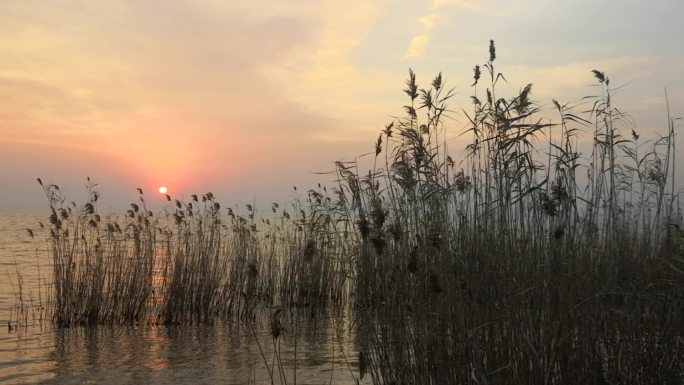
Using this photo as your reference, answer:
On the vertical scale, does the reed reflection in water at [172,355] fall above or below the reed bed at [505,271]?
below

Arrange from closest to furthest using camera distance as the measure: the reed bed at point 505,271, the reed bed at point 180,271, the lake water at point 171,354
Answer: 1. the reed bed at point 505,271
2. the lake water at point 171,354
3. the reed bed at point 180,271

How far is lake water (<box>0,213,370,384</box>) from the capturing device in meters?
5.87

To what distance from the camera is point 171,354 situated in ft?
23.2

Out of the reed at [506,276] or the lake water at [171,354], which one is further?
the lake water at [171,354]

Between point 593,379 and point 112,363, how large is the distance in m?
5.44

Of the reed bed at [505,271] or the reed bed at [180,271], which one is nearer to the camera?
the reed bed at [505,271]

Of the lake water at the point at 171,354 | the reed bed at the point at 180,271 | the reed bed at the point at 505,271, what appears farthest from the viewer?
the reed bed at the point at 180,271

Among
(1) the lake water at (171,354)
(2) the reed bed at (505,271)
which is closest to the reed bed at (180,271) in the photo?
(1) the lake water at (171,354)

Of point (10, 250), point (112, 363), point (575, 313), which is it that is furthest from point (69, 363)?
point (10, 250)

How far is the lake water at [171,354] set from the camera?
19.3 ft

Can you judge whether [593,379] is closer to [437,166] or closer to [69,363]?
[437,166]

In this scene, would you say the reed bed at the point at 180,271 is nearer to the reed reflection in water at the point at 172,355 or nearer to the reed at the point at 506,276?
the reed reflection in water at the point at 172,355

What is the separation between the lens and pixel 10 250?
22.2m

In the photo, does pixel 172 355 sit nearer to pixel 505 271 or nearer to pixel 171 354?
pixel 171 354
